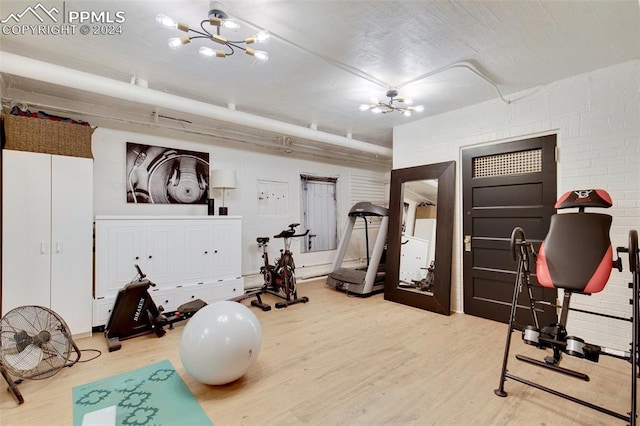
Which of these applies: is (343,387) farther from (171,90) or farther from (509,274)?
(171,90)

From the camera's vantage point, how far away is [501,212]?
3898mm

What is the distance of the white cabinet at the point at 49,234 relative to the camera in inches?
118

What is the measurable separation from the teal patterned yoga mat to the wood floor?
3.1 inches

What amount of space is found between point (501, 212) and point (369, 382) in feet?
9.39

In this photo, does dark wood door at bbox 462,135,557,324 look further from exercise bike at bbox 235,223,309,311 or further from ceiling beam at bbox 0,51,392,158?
ceiling beam at bbox 0,51,392,158

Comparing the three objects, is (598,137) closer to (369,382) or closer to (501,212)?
(501,212)

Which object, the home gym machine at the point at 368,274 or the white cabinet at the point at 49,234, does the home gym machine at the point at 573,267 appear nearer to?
the home gym machine at the point at 368,274

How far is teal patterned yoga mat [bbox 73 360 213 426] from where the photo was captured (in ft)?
6.57

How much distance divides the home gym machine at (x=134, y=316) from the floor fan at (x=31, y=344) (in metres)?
0.62

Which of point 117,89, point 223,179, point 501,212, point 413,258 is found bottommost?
point 413,258

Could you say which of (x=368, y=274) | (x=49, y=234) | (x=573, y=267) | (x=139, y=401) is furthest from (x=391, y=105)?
(x=49, y=234)

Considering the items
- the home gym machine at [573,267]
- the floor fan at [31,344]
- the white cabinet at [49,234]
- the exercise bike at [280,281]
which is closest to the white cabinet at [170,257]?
the white cabinet at [49,234]

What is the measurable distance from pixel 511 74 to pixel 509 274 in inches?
97.0

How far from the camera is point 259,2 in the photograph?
221 centimetres
